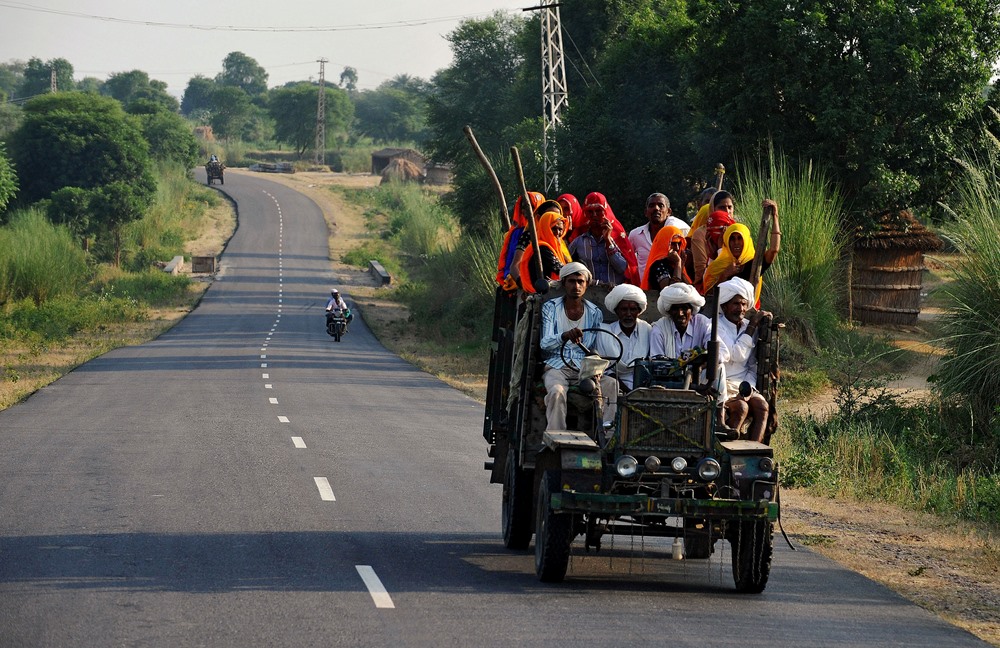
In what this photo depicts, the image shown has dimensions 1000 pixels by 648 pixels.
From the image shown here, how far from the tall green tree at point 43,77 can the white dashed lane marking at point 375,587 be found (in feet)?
480

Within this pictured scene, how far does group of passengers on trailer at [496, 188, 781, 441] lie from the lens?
9.20 metres

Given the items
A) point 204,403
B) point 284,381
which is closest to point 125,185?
point 284,381

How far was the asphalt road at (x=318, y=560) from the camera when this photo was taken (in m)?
7.56

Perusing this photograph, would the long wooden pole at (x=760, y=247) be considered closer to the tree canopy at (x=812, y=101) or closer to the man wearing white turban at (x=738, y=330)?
the man wearing white turban at (x=738, y=330)

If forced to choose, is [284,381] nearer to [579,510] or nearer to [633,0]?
[579,510]

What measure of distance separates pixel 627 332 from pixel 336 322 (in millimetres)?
32309

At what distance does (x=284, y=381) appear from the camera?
2712 centimetres

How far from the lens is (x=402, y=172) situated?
114m

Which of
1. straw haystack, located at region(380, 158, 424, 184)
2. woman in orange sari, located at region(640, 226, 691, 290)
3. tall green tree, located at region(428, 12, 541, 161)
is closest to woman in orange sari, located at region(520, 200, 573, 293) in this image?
woman in orange sari, located at region(640, 226, 691, 290)

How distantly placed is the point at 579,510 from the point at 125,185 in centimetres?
6660

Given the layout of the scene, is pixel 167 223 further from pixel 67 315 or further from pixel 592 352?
pixel 592 352

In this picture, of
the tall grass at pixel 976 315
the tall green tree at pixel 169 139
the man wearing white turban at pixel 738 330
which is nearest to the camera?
the man wearing white turban at pixel 738 330

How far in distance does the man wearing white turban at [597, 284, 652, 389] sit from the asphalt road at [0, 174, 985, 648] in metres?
1.45

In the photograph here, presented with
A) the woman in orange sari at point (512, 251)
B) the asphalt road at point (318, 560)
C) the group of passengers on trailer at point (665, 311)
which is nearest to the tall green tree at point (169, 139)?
the asphalt road at point (318, 560)
